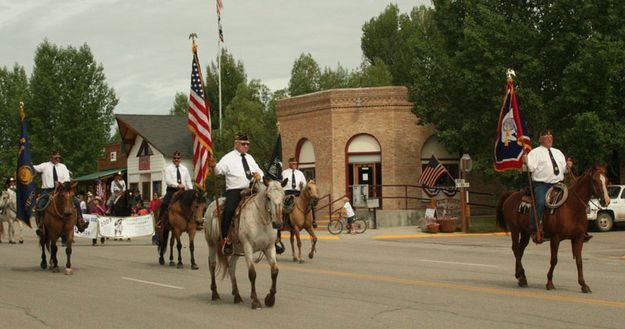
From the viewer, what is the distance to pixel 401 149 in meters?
46.4

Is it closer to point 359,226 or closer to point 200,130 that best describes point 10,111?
point 359,226

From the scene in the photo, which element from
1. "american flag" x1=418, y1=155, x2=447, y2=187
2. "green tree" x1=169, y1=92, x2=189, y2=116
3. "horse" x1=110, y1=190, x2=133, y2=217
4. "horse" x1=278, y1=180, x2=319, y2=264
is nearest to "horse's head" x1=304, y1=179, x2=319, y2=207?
"horse" x1=278, y1=180, x2=319, y2=264

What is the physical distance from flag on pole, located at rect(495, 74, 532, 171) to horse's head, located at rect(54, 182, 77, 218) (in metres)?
9.85

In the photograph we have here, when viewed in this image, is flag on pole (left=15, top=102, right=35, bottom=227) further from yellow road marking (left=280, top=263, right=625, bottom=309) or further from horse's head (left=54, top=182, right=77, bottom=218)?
yellow road marking (left=280, top=263, right=625, bottom=309)

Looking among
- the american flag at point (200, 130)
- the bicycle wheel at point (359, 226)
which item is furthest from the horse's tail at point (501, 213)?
the bicycle wheel at point (359, 226)

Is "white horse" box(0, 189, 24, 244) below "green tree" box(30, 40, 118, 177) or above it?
below

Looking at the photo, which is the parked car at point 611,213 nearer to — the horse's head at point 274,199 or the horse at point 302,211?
the horse at point 302,211

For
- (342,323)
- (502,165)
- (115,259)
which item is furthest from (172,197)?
(342,323)

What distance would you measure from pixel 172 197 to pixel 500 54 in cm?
1884

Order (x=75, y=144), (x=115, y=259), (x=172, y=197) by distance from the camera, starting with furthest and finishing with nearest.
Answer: (x=75, y=144) → (x=115, y=259) → (x=172, y=197)

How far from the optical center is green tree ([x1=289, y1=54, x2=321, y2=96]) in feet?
223

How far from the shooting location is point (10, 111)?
285 ft

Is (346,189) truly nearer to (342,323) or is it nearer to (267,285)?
(267,285)

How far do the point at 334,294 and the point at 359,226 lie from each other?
23.5 metres
